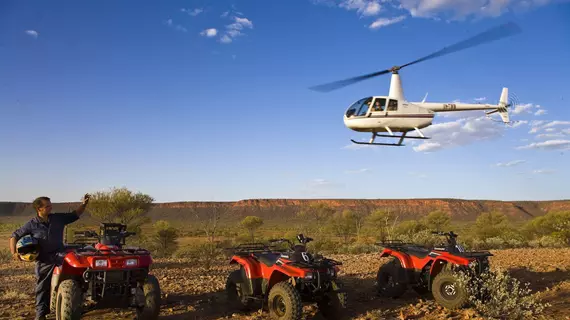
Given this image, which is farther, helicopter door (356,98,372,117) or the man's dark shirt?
helicopter door (356,98,372,117)

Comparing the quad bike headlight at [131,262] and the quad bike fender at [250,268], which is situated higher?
the quad bike headlight at [131,262]

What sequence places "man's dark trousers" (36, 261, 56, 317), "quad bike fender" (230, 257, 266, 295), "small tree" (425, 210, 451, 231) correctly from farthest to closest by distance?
1. "small tree" (425, 210, 451, 231)
2. "quad bike fender" (230, 257, 266, 295)
3. "man's dark trousers" (36, 261, 56, 317)

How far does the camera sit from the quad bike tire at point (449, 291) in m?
7.69

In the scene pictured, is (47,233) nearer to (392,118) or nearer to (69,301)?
(69,301)

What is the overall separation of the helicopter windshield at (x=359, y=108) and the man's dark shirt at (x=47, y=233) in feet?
35.9

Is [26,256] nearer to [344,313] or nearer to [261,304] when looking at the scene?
[261,304]

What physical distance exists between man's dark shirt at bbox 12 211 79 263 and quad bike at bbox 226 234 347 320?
2.98 meters

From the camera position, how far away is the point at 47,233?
658 centimetres

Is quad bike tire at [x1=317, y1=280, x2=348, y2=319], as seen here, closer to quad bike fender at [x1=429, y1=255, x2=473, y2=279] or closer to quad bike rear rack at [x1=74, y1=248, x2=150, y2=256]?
quad bike fender at [x1=429, y1=255, x2=473, y2=279]

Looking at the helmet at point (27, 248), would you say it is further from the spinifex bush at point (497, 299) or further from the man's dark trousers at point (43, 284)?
the spinifex bush at point (497, 299)

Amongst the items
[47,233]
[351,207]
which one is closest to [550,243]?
[47,233]

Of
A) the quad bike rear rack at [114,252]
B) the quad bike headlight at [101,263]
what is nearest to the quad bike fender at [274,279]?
the quad bike rear rack at [114,252]

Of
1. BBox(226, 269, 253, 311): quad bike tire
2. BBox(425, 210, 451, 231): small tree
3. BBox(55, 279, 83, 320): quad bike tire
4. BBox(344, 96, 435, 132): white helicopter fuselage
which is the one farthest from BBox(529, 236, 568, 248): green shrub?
BBox(55, 279, 83, 320): quad bike tire

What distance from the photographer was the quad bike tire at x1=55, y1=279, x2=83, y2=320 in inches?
231
